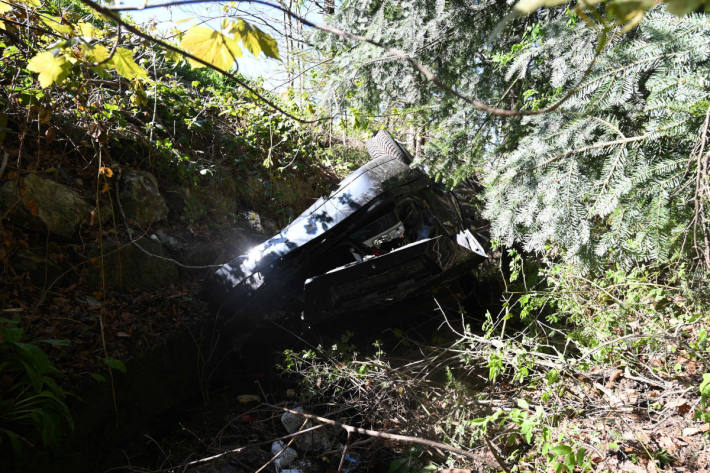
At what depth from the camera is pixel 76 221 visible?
3375mm

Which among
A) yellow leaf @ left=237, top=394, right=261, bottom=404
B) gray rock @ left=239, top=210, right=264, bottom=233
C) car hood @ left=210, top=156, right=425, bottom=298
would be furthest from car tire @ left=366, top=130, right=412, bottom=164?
yellow leaf @ left=237, top=394, right=261, bottom=404

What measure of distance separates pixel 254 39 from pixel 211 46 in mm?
125

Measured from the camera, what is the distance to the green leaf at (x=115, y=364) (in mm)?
2580

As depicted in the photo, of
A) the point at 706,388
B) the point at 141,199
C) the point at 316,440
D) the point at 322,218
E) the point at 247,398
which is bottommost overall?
the point at 706,388

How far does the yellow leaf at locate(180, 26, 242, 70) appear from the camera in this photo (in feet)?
3.54

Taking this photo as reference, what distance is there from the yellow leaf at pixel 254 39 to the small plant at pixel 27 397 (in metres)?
2.29

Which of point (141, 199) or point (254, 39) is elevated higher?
point (141, 199)

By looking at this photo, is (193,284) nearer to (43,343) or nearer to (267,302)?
(267,302)

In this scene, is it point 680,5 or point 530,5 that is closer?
point 680,5

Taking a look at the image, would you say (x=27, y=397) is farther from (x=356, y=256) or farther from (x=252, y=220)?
(x=252, y=220)

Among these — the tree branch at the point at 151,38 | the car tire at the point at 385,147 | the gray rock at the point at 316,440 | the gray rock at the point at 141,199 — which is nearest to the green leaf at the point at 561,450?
the gray rock at the point at 316,440

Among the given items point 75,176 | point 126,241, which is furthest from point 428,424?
point 75,176

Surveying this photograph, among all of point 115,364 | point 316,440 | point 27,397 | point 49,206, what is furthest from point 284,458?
point 49,206

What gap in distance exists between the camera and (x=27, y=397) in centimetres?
225
